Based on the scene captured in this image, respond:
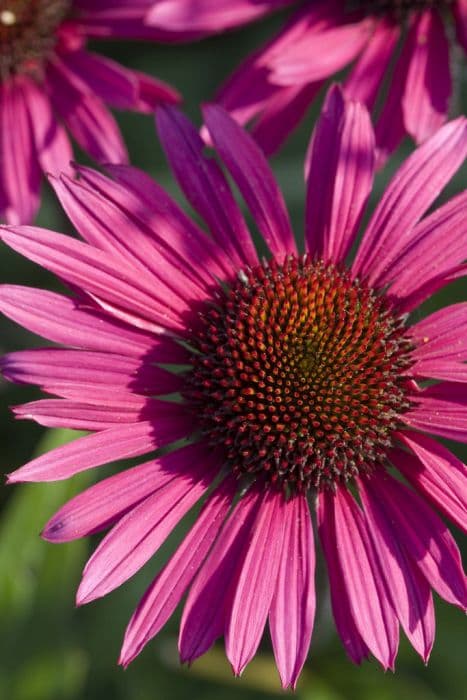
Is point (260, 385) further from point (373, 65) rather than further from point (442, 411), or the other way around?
point (373, 65)

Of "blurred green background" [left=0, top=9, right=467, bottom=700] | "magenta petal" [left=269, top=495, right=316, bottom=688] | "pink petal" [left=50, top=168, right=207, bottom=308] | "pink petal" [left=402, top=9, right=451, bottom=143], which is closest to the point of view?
"magenta petal" [left=269, top=495, right=316, bottom=688]

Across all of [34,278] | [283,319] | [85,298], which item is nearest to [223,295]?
[283,319]

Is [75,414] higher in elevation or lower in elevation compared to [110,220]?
lower

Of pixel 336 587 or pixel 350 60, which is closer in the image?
pixel 336 587

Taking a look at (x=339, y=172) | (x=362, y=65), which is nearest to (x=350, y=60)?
(x=362, y=65)

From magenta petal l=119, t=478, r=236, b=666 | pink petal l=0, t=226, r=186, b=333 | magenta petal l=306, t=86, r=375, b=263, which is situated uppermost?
magenta petal l=306, t=86, r=375, b=263

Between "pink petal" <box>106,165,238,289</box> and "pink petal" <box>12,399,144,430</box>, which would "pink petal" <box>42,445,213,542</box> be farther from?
"pink petal" <box>106,165,238,289</box>

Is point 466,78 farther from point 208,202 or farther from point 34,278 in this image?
point 34,278

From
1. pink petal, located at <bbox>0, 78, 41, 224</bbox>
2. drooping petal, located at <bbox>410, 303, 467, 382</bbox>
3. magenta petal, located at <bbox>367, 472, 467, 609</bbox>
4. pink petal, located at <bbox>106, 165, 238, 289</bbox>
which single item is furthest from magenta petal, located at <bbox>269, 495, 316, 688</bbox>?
pink petal, located at <bbox>0, 78, 41, 224</bbox>
